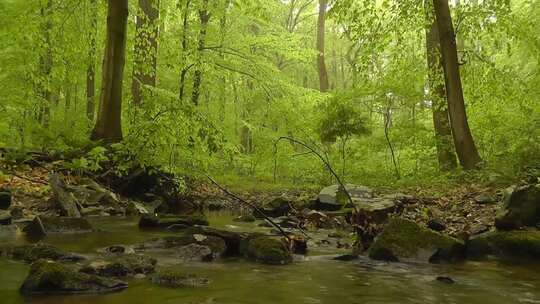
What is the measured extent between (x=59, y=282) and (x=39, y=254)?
145 cm

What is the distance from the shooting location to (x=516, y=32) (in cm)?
1230

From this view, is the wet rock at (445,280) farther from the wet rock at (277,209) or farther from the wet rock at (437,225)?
the wet rock at (277,209)

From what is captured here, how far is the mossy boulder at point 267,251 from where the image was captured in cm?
615

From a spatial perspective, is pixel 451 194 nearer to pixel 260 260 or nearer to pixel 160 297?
pixel 260 260

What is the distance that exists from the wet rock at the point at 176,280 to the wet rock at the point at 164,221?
3696 mm

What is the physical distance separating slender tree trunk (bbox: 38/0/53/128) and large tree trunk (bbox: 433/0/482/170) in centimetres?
1035

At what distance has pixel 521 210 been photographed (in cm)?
702

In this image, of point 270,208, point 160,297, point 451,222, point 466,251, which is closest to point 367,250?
point 466,251

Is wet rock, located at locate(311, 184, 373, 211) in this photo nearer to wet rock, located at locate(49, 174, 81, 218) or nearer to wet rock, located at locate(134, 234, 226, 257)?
wet rock, located at locate(134, 234, 226, 257)

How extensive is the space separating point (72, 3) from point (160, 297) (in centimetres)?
1175

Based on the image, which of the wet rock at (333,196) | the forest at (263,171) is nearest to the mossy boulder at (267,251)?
the forest at (263,171)

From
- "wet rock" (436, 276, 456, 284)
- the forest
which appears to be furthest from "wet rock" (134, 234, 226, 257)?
"wet rock" (436, 276, 456, 284)

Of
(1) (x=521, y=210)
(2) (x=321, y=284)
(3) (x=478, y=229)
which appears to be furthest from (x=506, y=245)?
(2) (x=321, y=284)

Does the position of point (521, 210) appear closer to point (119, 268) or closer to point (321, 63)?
point (119, 268)
